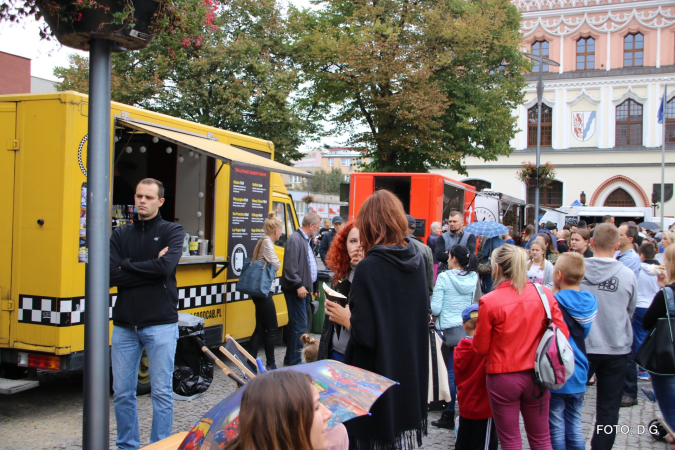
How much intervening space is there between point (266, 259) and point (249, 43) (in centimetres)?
1194

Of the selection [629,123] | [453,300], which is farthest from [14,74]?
[629,123]

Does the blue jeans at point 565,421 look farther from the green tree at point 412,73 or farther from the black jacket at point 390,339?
the green tree at point 412,73

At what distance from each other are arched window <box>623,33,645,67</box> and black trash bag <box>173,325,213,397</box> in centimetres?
3882

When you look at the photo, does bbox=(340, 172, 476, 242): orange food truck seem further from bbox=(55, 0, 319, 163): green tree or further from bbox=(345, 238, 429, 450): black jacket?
bbox=(345, 238, 429, 450): black jacket

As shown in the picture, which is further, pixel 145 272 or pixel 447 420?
pixel 447 420

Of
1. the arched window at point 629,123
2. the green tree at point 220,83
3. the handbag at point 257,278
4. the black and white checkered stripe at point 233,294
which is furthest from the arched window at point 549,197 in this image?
the handbag at point 257,278

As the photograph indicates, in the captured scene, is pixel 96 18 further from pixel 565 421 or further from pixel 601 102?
pixel 601 102

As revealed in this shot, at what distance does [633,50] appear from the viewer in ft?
122

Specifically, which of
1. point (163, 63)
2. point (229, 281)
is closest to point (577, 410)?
point (229, 281)

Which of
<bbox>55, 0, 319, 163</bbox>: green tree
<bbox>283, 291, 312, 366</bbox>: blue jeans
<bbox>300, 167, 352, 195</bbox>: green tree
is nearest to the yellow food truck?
<bbox>283, 291, 312, 366</bbox>: blue jeans

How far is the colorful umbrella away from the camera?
1.84 m

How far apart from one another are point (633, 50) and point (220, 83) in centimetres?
3097

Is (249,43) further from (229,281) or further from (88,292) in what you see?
(88,292)

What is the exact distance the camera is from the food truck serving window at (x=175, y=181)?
6883 millimetres
